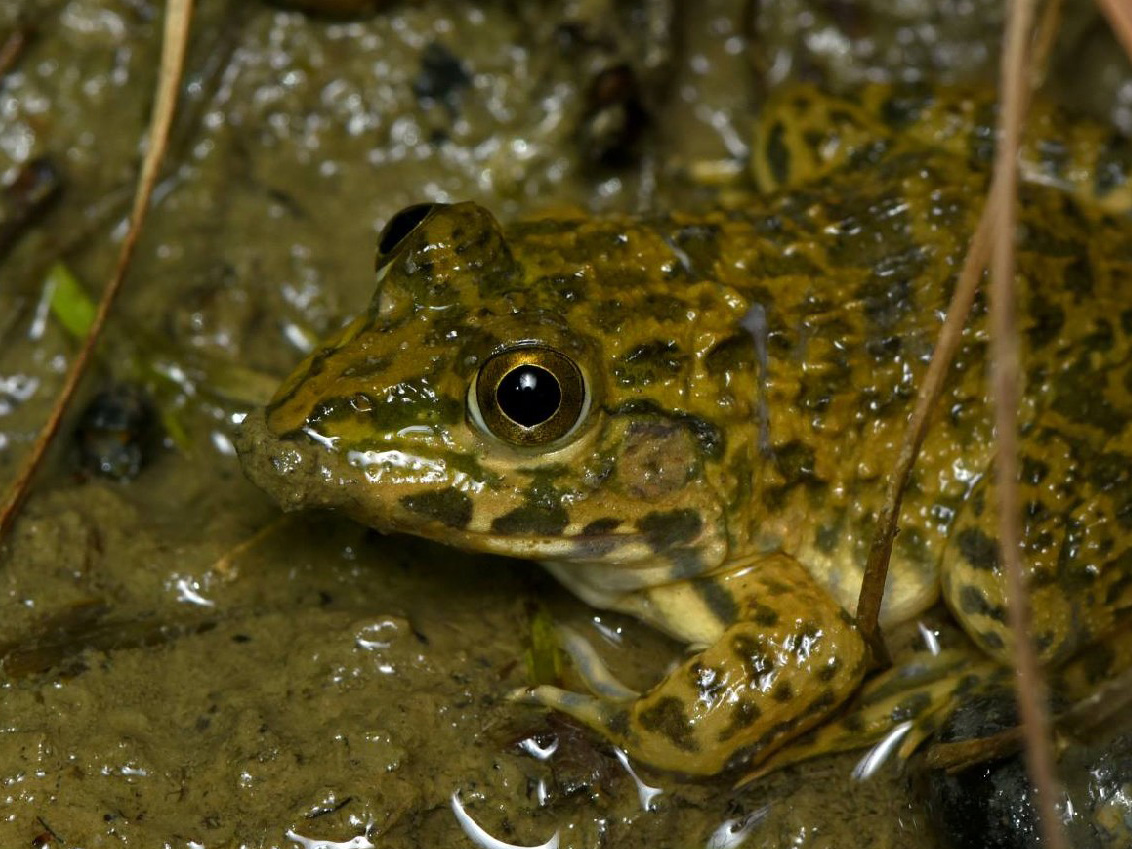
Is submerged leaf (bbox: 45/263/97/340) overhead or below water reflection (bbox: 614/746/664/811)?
overhead

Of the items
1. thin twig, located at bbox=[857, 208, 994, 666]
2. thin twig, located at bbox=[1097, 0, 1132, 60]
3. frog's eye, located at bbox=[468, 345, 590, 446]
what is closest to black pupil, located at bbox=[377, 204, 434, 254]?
frog's eye, located at bbox=[468, 345, 590, 446]

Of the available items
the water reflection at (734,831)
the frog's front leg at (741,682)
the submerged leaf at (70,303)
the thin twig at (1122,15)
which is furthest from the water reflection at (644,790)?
the submerged leaf at (70,303)

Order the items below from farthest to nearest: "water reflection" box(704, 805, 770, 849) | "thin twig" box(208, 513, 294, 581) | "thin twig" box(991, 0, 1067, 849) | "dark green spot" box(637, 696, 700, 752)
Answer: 1. "thin twig" box(208, 513, 294, 581)
2. "water reflection" box(704, 805, 770, 849)
3. "dark green spot" box(637, 696, 700, 752)
4. "thin twig" box(991, 0, 1067, 849)

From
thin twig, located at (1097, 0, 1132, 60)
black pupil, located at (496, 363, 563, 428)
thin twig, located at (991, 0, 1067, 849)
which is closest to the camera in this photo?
thin twig, located at (991, 0, 1067, 849)

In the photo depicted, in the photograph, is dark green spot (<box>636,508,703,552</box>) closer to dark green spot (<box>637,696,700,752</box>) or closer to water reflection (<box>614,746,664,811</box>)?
dark green spot (<box>637,696,700,752</box>)

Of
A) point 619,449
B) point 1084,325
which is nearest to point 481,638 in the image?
point 619,449

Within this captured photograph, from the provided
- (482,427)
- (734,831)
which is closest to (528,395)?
(482,427)

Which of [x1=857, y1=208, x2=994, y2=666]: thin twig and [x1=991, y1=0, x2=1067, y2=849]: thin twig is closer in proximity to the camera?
[x1=991, y1=0, x2=1067, y2=849]: thin twig
